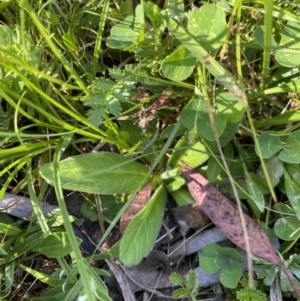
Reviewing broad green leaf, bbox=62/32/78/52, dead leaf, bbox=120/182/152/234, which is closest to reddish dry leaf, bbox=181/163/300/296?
dead leaf, bbox=120/182/152/234

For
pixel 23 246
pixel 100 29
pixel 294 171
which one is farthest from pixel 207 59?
pixel 23 246

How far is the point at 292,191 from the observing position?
4.17ft

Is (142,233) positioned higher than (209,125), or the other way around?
(209,125)

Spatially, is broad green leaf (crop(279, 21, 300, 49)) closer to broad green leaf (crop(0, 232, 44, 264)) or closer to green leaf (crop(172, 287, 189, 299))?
green leaf (crop(172, 287, 189, 299))

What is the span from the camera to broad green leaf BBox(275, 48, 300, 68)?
1144 mm

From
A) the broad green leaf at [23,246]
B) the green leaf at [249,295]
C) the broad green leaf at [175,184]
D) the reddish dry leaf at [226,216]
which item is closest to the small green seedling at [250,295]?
the green leaf at [249,295]

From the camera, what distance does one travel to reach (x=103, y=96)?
1093mm

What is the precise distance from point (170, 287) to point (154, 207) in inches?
10.9

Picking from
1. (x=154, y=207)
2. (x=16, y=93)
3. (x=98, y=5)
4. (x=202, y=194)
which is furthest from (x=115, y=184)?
(x=98, y=5)

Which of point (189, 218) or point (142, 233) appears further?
point (189, 218)

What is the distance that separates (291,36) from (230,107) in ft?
0.78

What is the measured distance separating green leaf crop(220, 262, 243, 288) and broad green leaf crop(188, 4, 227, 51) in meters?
0.60

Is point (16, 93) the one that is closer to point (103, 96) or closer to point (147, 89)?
point (103, 96)

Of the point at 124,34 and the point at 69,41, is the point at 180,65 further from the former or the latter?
the point at 69,41
